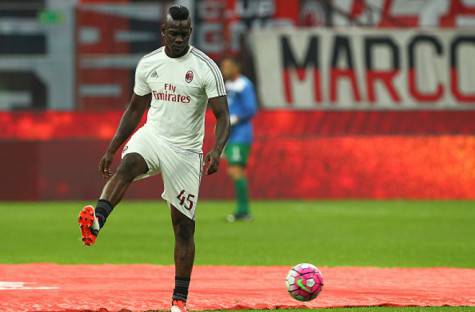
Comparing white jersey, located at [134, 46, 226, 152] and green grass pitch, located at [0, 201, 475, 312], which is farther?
green grass pitch, located at [0, 201, 475, 312]

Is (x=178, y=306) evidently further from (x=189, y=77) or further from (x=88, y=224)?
(x=189, y=77)

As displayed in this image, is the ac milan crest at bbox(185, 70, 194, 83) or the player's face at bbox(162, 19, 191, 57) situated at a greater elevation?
the player's face at bbox(162, 19, 191, 57)

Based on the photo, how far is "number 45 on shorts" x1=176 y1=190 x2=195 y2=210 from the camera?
30.6ft

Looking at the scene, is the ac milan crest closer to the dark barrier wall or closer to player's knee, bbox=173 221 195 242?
player's knee, bbox=173 221 195 242

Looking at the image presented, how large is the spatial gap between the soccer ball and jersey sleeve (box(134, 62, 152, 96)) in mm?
1740

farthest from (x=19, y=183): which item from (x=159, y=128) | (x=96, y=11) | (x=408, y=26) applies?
(x=159, y=128)

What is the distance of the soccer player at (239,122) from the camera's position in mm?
19297

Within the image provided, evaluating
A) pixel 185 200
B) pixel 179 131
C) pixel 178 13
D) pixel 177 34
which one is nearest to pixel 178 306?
pixel 185 200

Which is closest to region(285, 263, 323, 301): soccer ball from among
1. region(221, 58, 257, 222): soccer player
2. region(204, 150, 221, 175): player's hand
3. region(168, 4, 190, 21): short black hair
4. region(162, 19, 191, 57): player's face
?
region(204, 150, 221, 175): player's hand

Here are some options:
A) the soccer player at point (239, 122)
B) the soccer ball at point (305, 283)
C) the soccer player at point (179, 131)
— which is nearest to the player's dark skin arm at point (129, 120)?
the soccer player at point (179, 131)

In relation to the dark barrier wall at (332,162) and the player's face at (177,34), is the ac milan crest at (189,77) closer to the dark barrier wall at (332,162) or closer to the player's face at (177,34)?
the player's face at (177,34)

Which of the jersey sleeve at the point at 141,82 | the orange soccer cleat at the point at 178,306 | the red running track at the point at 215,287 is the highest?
the jersey sleeve at the point at 141,82

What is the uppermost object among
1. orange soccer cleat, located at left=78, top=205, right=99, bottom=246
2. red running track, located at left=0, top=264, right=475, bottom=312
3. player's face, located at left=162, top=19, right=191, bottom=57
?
player's face, located at left=162, top=19, right=191, bottom=57

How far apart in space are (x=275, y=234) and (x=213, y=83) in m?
8.70
